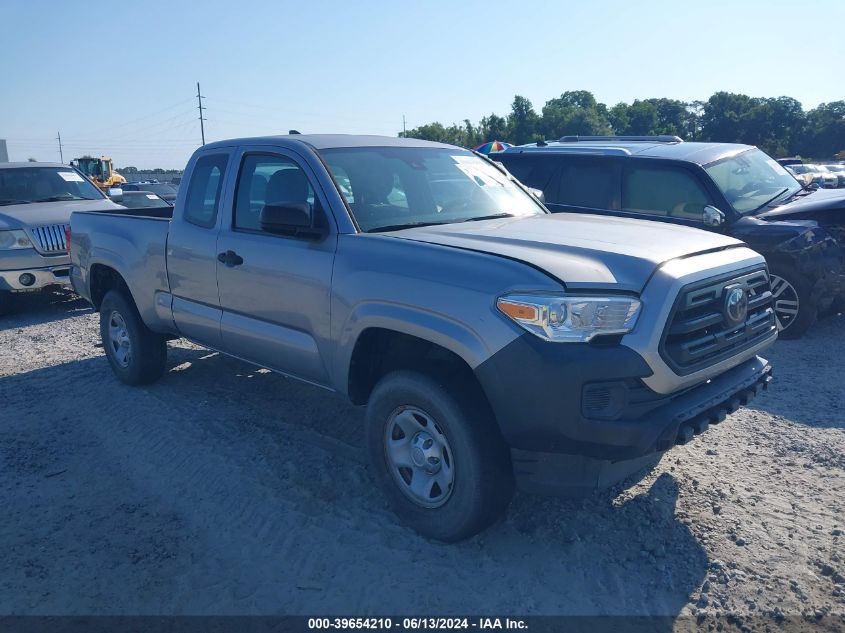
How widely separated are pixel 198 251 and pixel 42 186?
6.65 meters

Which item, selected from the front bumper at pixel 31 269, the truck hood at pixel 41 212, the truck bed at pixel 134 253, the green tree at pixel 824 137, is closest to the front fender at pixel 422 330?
the truck bed at pixel 134 253

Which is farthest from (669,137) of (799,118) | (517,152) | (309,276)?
(799,118)

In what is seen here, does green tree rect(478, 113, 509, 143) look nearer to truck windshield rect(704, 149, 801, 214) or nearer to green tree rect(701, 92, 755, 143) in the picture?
green tree rect(701, 92, 755, 143)

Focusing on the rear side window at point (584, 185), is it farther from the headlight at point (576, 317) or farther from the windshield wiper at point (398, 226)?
the headlight at point (576, 317)

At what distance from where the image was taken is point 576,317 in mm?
2947

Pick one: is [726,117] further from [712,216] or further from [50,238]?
[50,238]

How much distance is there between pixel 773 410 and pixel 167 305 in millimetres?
4612

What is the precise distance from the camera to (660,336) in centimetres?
296

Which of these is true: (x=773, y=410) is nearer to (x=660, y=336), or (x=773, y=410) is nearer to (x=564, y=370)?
(x=660, y=336)

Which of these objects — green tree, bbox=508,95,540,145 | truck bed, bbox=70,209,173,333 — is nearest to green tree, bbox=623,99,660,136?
green tree, bbox=508,95,540,145

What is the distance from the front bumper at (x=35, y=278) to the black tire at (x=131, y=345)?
330 centimetres

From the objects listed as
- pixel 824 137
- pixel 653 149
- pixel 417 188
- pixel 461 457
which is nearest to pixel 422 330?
pixel 461 457

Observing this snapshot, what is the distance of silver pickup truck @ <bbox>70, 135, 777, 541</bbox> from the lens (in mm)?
2945

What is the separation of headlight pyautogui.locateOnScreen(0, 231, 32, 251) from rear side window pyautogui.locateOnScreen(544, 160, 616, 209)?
6.50 metres
